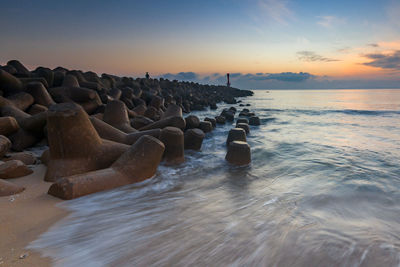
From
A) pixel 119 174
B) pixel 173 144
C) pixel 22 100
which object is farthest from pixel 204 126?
pixel 22 100

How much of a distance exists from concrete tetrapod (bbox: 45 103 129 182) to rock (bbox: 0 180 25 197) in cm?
32

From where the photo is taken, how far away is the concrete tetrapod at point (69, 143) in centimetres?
267

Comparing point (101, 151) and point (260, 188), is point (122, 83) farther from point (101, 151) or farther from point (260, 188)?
point (260, 188)

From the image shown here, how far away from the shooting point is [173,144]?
3.84m

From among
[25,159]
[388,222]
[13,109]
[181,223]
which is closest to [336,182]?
[388,222]

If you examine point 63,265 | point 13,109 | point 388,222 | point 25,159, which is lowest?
point 388,222

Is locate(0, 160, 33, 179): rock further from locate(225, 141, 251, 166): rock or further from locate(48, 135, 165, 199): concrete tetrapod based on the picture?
locate(225, 141, 251, 166): rock

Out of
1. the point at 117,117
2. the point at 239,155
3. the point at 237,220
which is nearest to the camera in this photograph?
the point at 237,220

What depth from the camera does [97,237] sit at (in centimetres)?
189

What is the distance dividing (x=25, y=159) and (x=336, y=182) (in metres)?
4.55

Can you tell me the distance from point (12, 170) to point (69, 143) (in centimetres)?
66

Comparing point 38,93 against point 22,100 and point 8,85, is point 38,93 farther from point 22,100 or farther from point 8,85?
point 8,85

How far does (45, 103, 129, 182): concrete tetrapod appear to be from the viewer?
267 centimetres

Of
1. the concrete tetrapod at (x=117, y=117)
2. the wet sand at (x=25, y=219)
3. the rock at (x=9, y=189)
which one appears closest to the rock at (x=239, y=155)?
the concrete tetrapod at (x=117, y=117)
